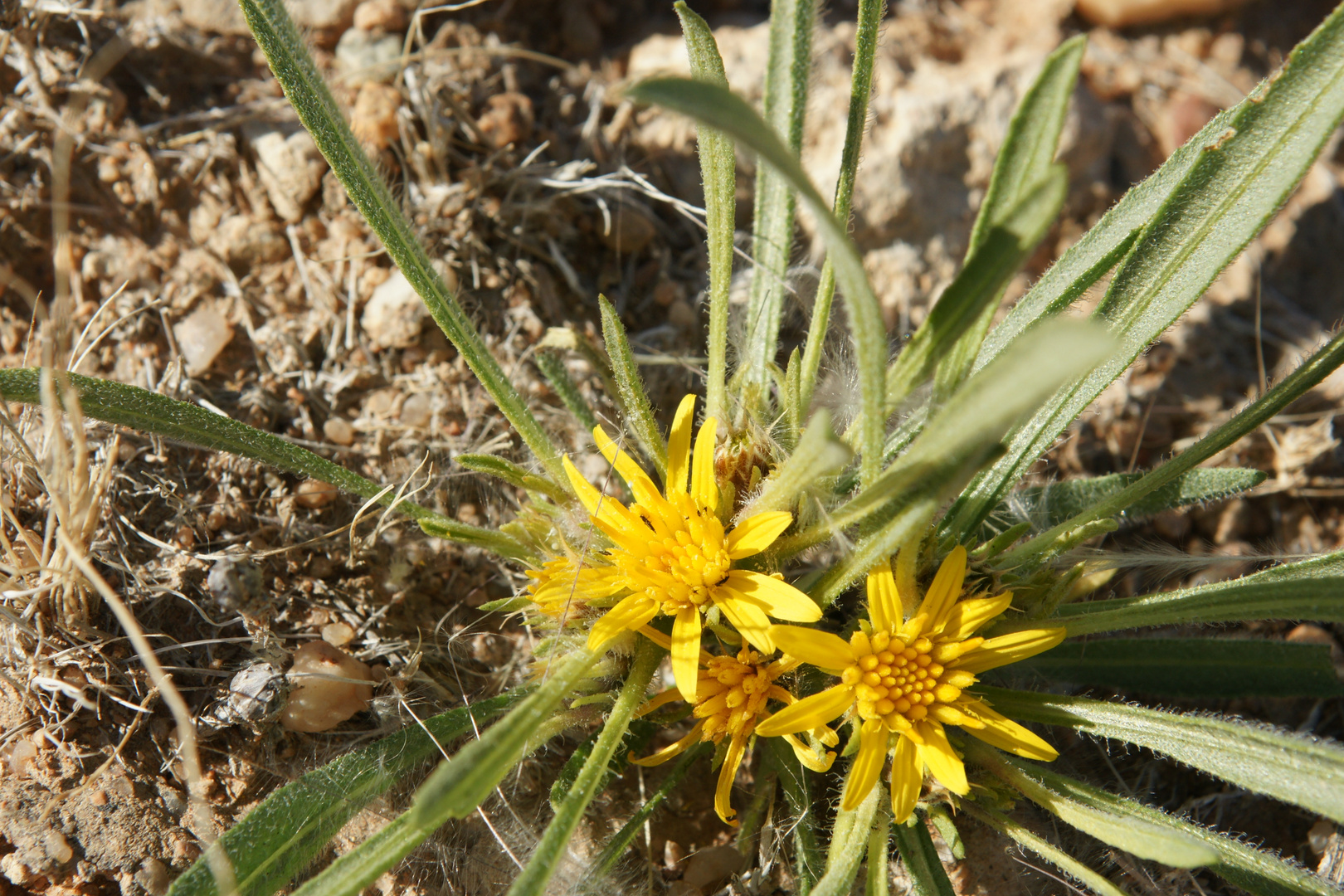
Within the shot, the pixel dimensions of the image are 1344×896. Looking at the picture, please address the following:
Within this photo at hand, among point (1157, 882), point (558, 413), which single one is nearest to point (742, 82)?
point (558, 413)

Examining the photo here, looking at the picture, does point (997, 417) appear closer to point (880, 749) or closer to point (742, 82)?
point (880, 749)

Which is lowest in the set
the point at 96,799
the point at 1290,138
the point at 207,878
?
the point at 96,799

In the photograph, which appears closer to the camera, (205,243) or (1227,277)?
(205,243)

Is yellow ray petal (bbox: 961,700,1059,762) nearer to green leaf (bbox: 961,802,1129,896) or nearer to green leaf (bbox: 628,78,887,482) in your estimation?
green leaf (bbox: 961,802,1129,896)

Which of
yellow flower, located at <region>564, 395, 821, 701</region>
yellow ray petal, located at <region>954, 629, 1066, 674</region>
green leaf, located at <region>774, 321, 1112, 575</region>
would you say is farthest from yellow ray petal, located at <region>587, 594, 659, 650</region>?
yellow ray petal, located at <region>954, 629, 1066, 674</region>

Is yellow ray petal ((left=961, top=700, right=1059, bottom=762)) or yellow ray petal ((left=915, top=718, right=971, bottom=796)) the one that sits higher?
yellow ray petal ((left=961, top=700, right=1059, bottom=762))

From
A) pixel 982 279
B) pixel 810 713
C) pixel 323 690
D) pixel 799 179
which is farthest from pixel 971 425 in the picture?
pixel 323 690
